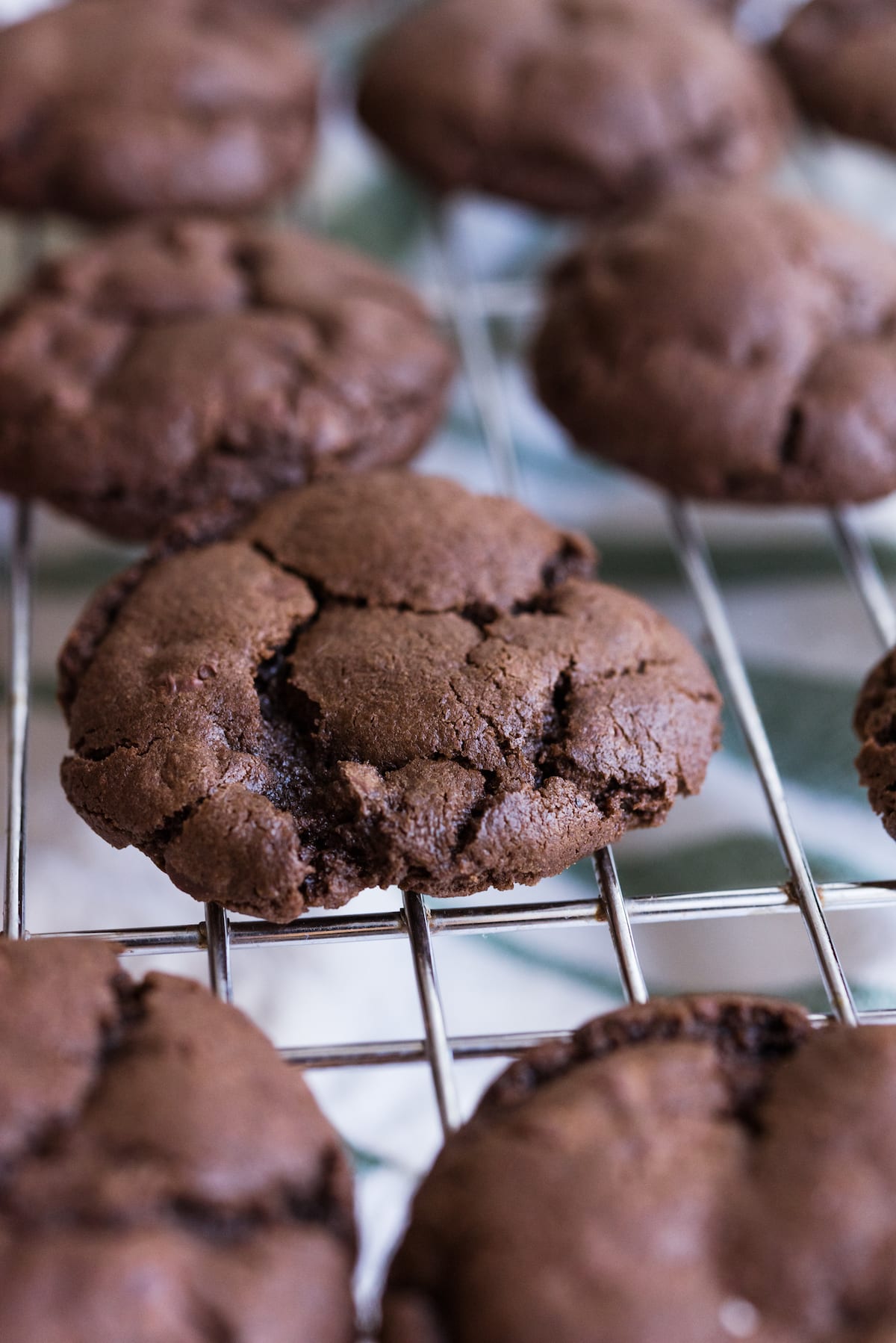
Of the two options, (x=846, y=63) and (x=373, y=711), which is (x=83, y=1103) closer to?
(x=373, y=711)

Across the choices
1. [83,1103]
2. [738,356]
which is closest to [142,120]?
[738,356]

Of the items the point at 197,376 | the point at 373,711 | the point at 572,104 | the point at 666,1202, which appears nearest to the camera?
the point at 666,1202

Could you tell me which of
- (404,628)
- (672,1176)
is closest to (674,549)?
(404,628)

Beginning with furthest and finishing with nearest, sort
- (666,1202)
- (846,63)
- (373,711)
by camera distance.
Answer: (846,63) → (373,711) → (666,1202)

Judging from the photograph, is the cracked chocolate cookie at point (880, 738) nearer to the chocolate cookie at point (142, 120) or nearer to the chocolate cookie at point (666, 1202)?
the chocolate cookie at point (666, 1202)

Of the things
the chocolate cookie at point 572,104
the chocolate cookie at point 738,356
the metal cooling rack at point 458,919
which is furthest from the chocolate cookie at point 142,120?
the metal cooling rack at point 458,919

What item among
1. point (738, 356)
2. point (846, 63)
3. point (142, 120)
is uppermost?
point (846, 63)

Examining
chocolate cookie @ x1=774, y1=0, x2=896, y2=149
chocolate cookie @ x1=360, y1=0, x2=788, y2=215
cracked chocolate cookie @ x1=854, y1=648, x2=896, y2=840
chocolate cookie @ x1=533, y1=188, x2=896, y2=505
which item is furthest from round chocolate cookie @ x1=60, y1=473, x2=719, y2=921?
chocolate cookie @ x1=774, y1=0, x2=896, y2=149
